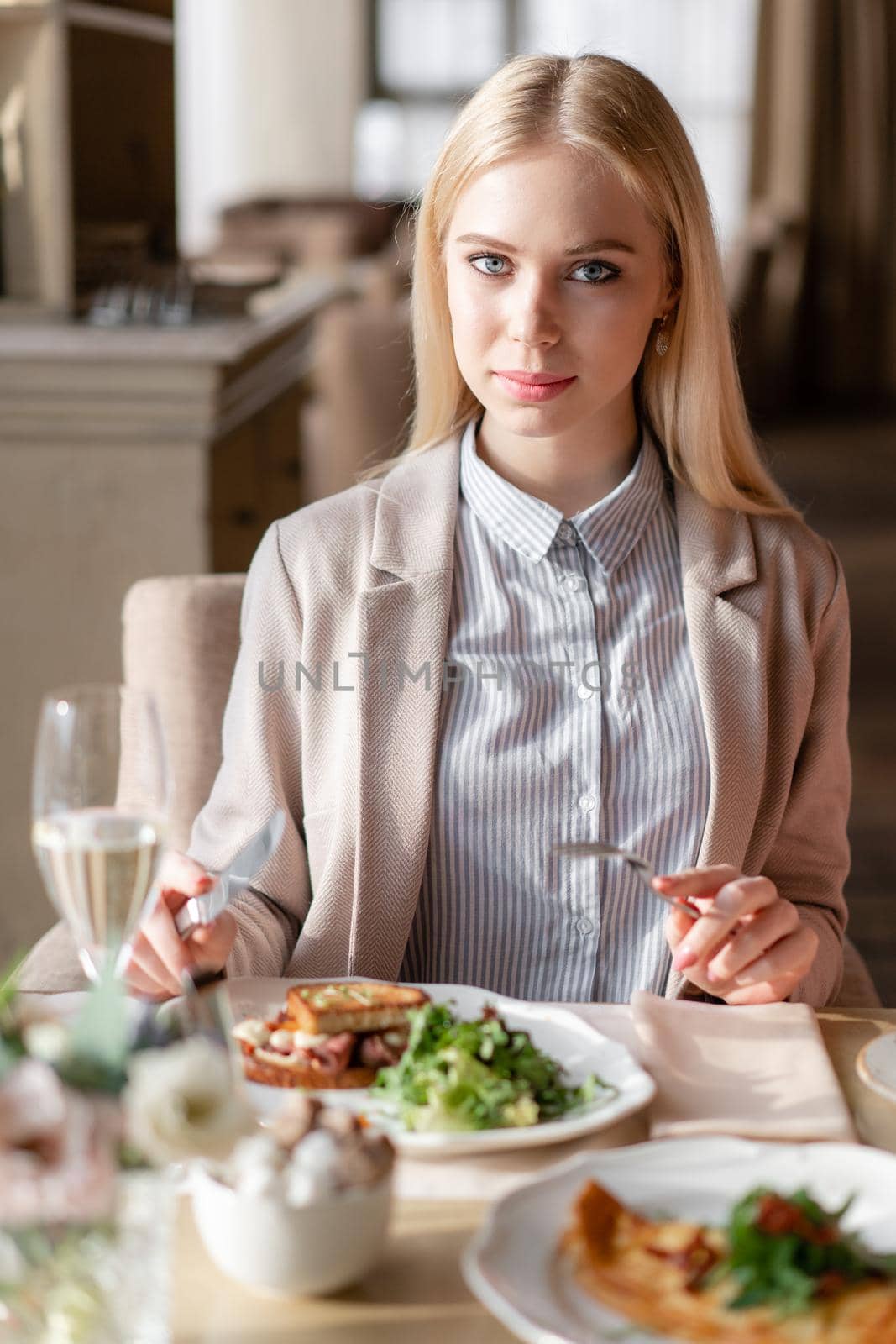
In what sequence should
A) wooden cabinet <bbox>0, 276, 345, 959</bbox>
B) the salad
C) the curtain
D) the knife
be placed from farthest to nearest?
the curtain < wooden cabinet <bbox>0, 276, 345, 959</bbox> < the knife < the salad

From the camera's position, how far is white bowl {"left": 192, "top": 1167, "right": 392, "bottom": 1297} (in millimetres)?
811

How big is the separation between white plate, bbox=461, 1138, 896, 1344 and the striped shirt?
0.51 meters

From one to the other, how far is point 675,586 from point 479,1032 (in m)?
0.64

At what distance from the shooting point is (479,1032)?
1051mm

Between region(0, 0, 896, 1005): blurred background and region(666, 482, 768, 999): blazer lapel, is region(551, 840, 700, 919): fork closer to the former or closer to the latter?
region(666, 482, 768, 999): blazer lapel

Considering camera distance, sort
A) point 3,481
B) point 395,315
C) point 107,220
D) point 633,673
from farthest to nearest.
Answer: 1. point 395,315
2. point 107,220
3. point 3,481
4. point 633,673

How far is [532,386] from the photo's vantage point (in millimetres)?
1446

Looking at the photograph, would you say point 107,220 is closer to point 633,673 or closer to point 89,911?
point 633,673

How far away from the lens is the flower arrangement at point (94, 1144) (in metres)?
0.69

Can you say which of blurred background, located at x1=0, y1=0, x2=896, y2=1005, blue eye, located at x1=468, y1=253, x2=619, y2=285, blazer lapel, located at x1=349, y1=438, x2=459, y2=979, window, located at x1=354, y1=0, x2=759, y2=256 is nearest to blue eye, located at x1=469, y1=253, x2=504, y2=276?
blue eye, located at x1=468, y1=253, x2=619, y2=285

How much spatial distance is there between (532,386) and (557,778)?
1.13 ft

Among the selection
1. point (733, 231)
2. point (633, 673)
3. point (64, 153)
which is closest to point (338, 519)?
point (633, 673)

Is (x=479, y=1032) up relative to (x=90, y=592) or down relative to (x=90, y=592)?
up

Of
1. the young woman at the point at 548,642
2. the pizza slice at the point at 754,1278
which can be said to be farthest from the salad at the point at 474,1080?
the young woman at the point at 548,642
